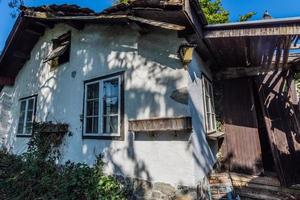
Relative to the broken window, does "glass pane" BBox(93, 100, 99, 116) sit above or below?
below

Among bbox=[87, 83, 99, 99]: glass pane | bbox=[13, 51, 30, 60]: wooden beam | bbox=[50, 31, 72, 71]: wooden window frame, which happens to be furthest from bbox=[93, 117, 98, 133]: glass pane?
bbox=[13, 51, 30, 60]: wooden beam

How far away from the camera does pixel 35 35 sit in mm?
8078

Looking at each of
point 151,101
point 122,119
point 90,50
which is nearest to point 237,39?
point 151,101

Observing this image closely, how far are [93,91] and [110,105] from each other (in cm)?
81

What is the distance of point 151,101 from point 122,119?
0.84 meters

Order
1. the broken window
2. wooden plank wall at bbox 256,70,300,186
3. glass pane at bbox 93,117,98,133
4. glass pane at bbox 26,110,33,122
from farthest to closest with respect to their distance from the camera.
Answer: glass pane at bbox 26,110,33,122
the broken window
glass pane at bbox 93,117,98,133
wooden plank wall at bbox 256,70,300,186

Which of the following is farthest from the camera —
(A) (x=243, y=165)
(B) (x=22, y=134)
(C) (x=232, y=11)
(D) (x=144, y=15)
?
(C) (x=232, y=11)

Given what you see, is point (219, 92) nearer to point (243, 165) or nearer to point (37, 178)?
point (243, 165)

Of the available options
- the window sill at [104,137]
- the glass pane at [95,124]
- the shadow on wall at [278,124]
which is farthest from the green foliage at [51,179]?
the shadow on wall at [278,124]

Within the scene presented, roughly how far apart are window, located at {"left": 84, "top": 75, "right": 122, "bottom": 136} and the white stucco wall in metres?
0.21

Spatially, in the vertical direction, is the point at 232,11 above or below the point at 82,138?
above

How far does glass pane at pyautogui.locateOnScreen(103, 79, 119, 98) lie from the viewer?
16.6 feet

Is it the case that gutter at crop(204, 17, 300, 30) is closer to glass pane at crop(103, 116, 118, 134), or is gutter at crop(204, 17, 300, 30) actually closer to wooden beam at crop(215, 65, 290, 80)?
wooden beam at crop(215, 65, 290, 80)

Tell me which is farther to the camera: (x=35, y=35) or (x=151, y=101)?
(x=35, y=35)
